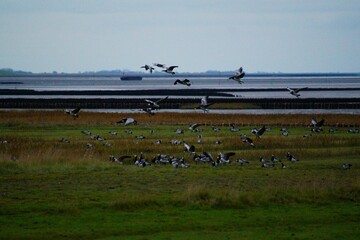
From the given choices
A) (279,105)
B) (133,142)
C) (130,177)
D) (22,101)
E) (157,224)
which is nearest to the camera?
(157,224)

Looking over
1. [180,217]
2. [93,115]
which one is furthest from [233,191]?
[93,115]

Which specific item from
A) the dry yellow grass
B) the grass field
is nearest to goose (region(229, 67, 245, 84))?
the grass field

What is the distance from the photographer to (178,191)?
86.8ft

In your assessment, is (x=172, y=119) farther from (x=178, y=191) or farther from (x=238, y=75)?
(x=178, y=191)

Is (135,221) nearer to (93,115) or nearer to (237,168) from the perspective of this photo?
(237,168)

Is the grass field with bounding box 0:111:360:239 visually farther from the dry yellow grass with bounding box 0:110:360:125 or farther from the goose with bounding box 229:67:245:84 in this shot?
the dry yellow grass with bounding box 0:110:360:125

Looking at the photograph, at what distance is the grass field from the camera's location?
65.4 feet

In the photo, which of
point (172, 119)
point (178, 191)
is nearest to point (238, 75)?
point (178, 191)

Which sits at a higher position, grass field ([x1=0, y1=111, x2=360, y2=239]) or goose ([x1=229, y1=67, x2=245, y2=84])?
goose ([x1=229, y1=67, x2=245, y2=84])

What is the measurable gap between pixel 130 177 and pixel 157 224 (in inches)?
395

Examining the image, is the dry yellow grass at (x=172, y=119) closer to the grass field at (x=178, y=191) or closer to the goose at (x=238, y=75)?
the grass field at (x=178, y=191)

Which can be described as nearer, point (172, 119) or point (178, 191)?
point (178, 191)

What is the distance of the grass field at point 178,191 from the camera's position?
65.4 ft

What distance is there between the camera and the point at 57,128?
58.0 metres
